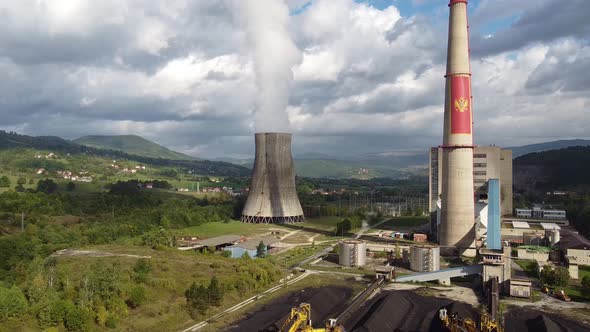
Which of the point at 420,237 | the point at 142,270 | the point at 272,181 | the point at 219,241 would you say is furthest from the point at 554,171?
the point at 142,270

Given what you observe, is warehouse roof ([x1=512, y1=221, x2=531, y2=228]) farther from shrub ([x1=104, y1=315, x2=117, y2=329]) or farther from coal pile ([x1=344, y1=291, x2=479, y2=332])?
shrub ([x1=104, y1=315, x2=117, y2=329])

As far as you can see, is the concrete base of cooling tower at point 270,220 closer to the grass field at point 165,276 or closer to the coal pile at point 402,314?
the grass field at point 165,276

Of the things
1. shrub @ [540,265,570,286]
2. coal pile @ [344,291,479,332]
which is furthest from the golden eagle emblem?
coal pile @ [344,291,479,332]

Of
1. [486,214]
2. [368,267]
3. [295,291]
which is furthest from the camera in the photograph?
[486,214]

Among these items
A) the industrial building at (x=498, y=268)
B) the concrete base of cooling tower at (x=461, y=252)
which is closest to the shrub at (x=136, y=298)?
the industrial building at (x=498, y=268)

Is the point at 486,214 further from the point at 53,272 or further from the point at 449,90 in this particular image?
the point at 53,272

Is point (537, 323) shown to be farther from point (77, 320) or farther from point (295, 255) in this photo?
point (295, 255)

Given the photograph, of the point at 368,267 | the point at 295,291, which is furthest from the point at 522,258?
the point at 295,291
